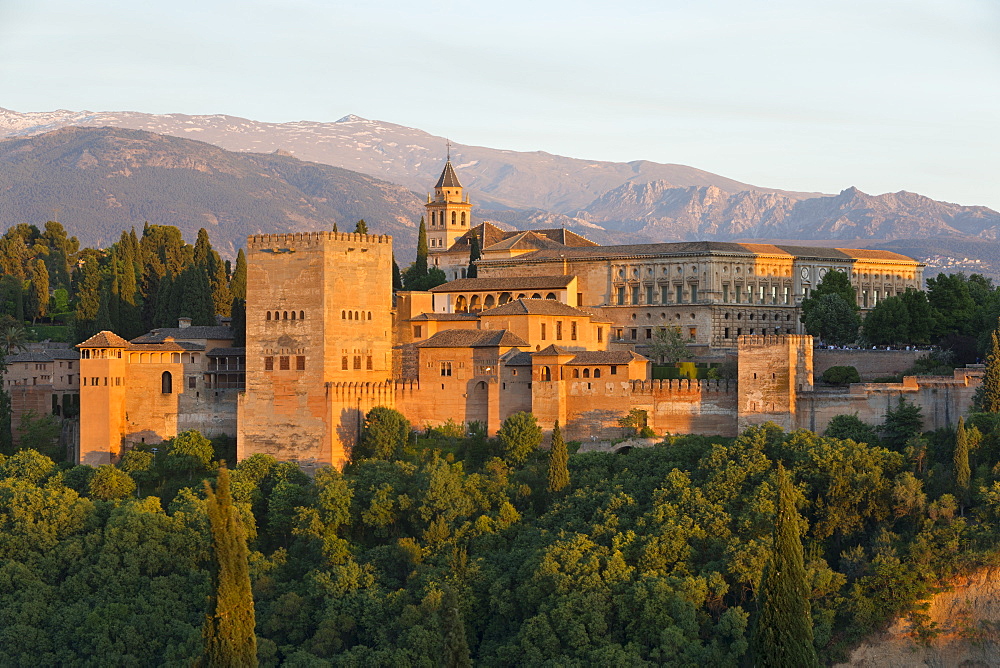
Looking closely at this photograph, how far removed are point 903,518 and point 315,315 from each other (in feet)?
71.9

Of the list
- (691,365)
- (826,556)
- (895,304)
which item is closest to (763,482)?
(826,556)

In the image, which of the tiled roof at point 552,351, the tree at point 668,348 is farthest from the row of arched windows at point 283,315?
the tree at point 668,348

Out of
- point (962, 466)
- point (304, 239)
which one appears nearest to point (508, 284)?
point (304, 239)

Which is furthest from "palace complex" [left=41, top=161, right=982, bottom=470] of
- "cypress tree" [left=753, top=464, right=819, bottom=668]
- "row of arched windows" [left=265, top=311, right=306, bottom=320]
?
"cypress tree" [left=753, top=464, right=819, bottom=668]

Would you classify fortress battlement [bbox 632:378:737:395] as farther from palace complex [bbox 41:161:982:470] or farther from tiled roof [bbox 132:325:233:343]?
tiled roof [bbox 132:325:233:343]

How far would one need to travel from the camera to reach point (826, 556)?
47.8 metres

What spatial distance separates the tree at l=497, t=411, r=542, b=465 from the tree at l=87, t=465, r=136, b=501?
13.5 metres

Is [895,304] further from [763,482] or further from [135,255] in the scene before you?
[135,255]

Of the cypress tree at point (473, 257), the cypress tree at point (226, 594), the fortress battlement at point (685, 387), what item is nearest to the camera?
the cypress tree at point (226, 594)

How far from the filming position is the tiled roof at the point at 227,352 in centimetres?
6106

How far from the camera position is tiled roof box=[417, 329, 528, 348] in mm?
57469

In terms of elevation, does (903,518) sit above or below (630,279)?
below

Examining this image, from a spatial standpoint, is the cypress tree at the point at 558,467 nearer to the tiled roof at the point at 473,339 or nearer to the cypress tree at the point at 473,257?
the tiled roof at the point at 473,339

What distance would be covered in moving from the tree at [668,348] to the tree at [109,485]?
77.2ft
